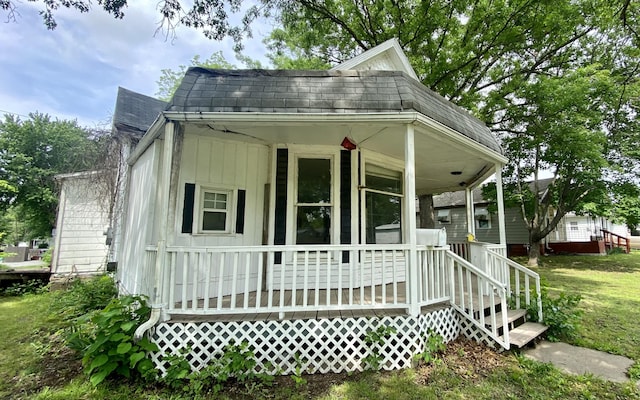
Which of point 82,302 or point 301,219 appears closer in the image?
point 301,219

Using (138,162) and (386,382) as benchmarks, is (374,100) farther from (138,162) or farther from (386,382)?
(138,162)

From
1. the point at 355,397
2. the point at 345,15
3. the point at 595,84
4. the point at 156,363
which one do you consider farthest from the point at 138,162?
the point at 595,84

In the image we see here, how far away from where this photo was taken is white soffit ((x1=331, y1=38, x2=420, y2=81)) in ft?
19.4

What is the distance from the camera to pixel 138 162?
19.7 ft

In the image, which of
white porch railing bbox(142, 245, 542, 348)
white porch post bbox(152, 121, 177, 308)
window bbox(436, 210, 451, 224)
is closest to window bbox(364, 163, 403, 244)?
white porch railing bbox(142, 245, 542, 348)

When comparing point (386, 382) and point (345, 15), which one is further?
point (345, 15)

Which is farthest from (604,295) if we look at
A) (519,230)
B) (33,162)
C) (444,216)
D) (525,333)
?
(33,162)

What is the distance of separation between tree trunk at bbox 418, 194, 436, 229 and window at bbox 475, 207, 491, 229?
9832 millimetres

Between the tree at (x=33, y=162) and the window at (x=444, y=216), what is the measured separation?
2625cm

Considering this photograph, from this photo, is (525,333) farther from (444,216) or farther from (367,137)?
(444,216)

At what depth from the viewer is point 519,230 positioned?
58.4 ft

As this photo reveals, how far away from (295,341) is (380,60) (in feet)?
19.5

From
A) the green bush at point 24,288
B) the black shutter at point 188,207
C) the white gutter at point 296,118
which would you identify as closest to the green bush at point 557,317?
the white gutter at point 296,118

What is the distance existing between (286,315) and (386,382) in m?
1.34
